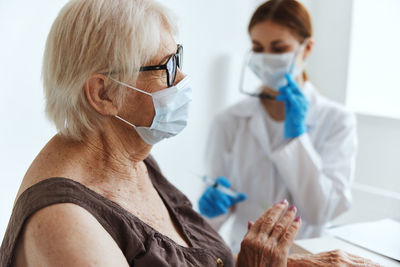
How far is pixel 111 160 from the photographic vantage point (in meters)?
1.00

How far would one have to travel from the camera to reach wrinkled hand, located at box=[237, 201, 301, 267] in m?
1.04

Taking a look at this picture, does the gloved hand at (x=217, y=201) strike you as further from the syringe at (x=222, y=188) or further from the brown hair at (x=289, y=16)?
the brown hair at (x=289, y=16)

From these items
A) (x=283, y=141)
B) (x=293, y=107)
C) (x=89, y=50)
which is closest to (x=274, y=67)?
(x=293, y=107)

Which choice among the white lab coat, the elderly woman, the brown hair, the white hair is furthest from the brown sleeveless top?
the brown hair

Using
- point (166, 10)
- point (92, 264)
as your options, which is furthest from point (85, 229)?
point (166, 10)

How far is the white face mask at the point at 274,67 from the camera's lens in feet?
5.90

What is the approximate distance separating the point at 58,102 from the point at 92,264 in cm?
40

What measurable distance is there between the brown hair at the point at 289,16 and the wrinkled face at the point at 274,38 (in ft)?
0.06

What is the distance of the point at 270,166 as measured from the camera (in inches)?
73.5

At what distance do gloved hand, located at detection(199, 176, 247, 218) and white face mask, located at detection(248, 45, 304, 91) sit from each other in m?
0.51

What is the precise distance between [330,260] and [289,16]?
1118 millimetres

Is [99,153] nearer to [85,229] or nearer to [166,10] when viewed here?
[85,229]

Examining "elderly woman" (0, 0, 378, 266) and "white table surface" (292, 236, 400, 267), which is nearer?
"elderly woman" (0, 0, 378, 266)

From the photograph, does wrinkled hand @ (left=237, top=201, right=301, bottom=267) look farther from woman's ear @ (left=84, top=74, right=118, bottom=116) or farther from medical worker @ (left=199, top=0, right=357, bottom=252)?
medical worker @ (left=199, top=0, right=357, bottom=252)
